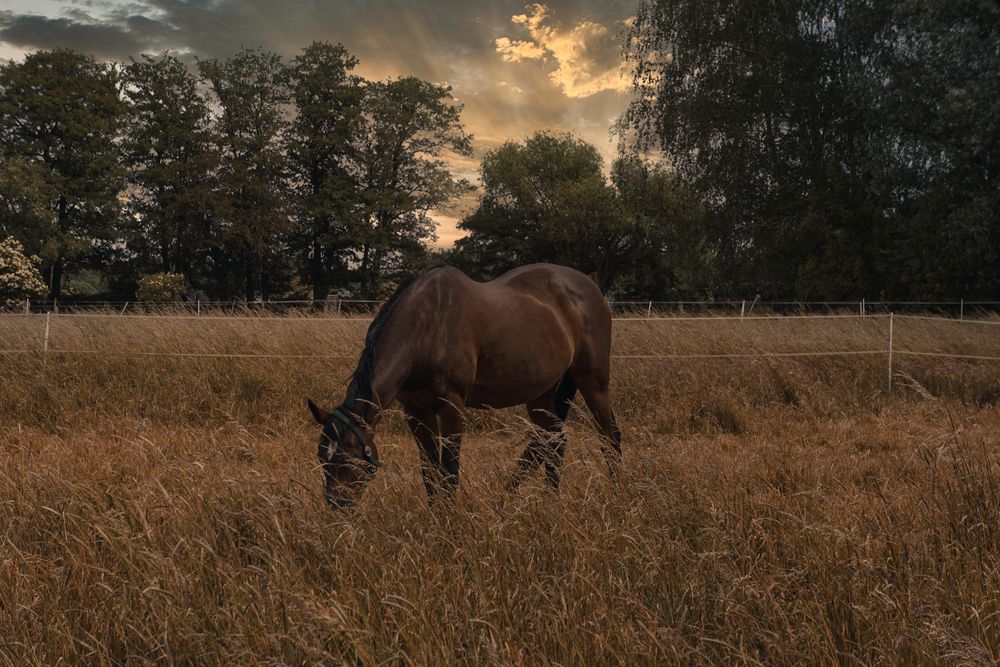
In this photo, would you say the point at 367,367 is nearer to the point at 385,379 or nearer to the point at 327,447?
the point at 385,379

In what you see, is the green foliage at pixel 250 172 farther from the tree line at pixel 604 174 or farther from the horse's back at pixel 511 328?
the horse's back at pixel 511 328

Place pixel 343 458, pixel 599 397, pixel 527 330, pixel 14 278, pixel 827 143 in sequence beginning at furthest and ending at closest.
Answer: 1. pixel 14 278
2. pixel 827 143
3. pixel 599 397
4. pixel 527 330
5. pixel 343 458

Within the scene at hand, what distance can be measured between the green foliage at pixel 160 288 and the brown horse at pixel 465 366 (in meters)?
27.4

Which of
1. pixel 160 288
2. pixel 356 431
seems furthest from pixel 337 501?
pixel 160 288

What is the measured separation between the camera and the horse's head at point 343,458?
331 centimetres

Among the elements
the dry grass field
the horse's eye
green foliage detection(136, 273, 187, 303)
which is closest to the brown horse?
the horse's eye

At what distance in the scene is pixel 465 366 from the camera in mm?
4656

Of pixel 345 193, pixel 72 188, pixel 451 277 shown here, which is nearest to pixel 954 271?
pixel 451 277

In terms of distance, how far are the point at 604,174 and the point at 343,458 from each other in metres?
47.4

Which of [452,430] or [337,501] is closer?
[337,501]

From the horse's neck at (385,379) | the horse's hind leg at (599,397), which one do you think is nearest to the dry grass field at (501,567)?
the horse's neck at (385,379)

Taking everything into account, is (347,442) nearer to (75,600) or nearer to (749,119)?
(75,600)

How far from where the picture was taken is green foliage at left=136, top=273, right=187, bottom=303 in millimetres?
29094

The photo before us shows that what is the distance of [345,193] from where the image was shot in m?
38.4
